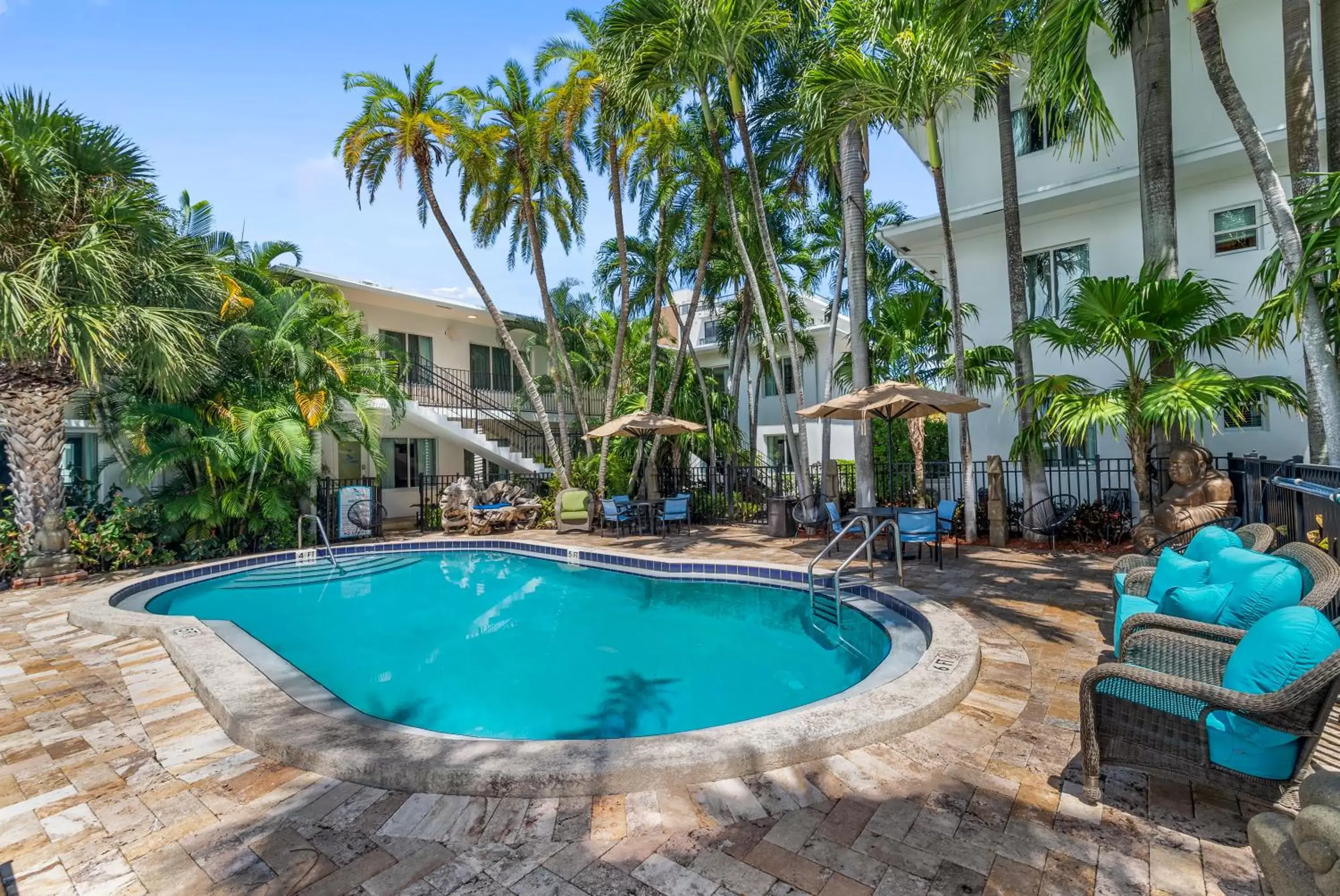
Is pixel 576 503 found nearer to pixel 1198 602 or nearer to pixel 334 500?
pixel 334 500

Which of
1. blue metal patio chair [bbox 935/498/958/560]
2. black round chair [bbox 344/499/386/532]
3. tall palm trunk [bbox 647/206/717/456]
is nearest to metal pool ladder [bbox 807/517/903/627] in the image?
blue metal patio chair [bbox 935/498/958/560]

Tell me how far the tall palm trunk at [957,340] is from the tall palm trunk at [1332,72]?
3.88 metres

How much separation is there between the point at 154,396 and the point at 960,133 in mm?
15630

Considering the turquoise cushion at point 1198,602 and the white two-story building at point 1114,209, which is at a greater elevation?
the white two-story building at point 1114,209

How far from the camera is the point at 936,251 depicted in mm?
13703

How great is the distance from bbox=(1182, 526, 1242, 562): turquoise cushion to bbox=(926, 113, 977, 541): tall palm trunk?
5.18 m

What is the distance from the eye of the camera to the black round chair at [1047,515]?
9062mm

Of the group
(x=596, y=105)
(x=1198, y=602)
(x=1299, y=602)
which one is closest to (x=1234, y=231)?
(x=1198, y=602)

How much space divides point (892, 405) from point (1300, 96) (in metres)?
4.96

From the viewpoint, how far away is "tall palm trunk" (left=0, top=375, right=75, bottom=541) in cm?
858

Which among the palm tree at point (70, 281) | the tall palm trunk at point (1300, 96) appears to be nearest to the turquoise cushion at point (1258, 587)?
the tall palm trunk at point (1300, 96)

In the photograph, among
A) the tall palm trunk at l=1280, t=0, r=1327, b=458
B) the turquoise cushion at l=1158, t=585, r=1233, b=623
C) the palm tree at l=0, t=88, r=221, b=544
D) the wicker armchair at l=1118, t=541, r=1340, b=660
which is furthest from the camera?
the palm tree at l=0, t=88, r=221, b=544

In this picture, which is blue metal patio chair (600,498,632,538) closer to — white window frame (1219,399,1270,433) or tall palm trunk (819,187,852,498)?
tall palm trunk (819,187,852,498)

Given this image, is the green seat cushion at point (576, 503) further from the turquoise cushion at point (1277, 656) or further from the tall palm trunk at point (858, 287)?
the turquoise cushion at point (1277, 656)
